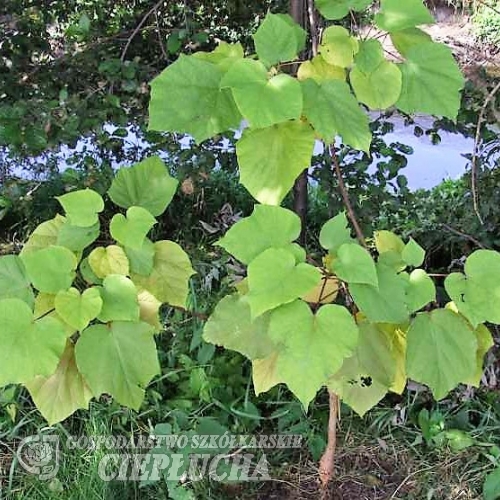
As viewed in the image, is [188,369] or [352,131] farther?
[188,369]

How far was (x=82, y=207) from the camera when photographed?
1.03 meters

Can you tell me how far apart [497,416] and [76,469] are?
1155 mm

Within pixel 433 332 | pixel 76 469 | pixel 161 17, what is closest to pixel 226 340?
pixel 433 332

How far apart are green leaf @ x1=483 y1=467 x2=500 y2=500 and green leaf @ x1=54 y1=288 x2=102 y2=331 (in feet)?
3.60

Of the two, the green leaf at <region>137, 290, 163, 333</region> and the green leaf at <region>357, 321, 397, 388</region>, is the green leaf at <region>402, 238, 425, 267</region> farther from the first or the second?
the green leaf at <region>137, 290, 163, 333</region>

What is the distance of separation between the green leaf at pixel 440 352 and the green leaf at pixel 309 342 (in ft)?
0.47

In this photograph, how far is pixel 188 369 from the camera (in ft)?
6.50

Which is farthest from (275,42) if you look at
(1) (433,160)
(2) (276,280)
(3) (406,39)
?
Result: (1) (433,160)

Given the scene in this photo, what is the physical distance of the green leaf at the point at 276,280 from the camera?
904mm

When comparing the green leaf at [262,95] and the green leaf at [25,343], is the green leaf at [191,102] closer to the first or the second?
the green leaf at [262,95]

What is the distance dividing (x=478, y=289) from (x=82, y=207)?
1.99 ft

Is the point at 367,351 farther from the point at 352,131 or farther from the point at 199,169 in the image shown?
the point at 199,169

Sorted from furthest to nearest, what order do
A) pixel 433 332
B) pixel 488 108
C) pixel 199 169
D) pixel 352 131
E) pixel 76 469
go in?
1. pixel 199 169
2. pixel 488 108
3. pixel 76 469
4. pixel 433 332
5. pixel 352 131

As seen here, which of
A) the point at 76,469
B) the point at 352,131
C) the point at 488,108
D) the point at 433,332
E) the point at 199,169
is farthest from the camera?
the point at 199,169
